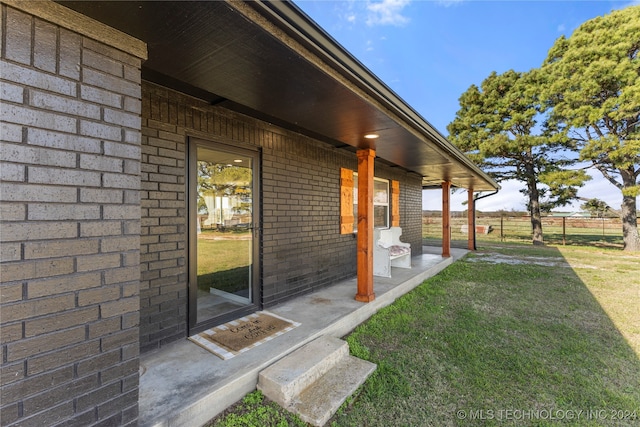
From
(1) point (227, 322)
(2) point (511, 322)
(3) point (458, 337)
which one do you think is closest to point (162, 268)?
(1) point (227, 322)

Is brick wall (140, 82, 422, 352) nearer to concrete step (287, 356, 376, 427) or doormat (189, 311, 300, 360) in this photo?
doormat (189, 311, 300, 360)

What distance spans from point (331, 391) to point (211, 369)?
3.04 feet

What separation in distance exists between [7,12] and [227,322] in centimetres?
282

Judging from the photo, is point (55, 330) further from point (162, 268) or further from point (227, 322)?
point (227, 322)

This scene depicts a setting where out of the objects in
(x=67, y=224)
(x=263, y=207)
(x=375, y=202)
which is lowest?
(x=67, y=224)

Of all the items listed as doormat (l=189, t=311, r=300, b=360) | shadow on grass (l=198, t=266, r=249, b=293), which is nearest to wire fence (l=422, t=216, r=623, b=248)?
shadow on grass (l=198, t=266, r=249, b=293)

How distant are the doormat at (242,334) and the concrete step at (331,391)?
0.66m

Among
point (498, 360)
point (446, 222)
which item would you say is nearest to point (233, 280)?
point (498, 360)

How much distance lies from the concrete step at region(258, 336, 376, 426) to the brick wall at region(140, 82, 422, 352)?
3.74ft

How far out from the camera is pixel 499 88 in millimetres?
12414

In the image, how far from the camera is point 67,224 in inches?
51.1

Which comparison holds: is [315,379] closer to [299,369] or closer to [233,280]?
[299,369]

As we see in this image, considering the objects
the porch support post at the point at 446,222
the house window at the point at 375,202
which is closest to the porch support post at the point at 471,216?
the porch support post at the point at 446,222

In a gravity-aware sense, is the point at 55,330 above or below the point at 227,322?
above
